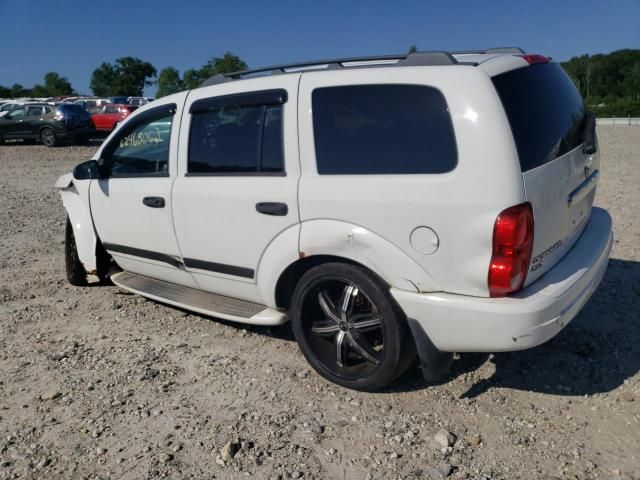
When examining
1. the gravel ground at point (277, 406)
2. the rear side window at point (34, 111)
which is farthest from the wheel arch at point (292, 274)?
the rear side window at point (34, 111)

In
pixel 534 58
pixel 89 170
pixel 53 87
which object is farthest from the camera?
pixel 53 87

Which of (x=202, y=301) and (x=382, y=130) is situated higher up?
(x=382, y=130)

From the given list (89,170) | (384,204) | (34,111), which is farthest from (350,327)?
(34,111)

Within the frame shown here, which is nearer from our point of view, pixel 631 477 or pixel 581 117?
pixel 631 477

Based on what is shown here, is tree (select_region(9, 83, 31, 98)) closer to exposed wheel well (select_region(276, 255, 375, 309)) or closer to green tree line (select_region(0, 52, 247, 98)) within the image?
green tree line (select_region(0, 52, 247, 98))

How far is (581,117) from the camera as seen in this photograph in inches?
136

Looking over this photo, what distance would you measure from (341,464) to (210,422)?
82 centimetres

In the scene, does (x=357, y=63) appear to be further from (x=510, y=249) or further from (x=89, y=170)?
(x=89, y=170)

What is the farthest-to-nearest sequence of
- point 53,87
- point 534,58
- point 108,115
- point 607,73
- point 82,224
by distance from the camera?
point 53,87 → point 607,73 → point 108,115 → point 82,224 → point 534,58

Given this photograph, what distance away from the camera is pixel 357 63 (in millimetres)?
3488

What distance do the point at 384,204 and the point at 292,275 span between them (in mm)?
916

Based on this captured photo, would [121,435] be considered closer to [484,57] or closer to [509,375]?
[509,375]

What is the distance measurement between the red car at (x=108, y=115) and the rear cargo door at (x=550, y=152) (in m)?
22.9

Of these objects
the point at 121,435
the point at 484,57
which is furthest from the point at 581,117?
the point at 121,435
